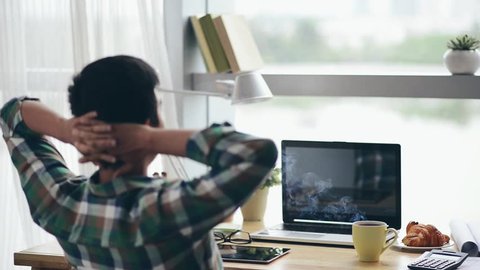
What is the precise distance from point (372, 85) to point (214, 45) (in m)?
0.54

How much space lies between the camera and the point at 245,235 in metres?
2.53

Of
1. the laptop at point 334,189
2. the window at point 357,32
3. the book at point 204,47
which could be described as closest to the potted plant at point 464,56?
the window at point 357,32

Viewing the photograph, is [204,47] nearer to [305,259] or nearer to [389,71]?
[389,71]

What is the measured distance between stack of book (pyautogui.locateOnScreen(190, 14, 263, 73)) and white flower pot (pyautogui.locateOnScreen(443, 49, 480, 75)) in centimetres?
66

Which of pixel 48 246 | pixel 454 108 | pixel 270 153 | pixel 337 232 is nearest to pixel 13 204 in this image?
pixel 48 246

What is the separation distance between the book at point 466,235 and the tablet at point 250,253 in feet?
1.45

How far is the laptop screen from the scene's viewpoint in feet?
8.16

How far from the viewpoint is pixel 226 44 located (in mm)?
2965

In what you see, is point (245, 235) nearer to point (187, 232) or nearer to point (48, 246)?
point (48, 246)

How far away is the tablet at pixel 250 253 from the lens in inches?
87.0

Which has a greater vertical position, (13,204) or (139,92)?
(139,92)

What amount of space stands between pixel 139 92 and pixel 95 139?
103mm

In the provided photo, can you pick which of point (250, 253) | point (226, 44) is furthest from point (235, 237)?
point (226, 44)

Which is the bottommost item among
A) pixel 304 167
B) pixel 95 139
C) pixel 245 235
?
pixel 245 235
